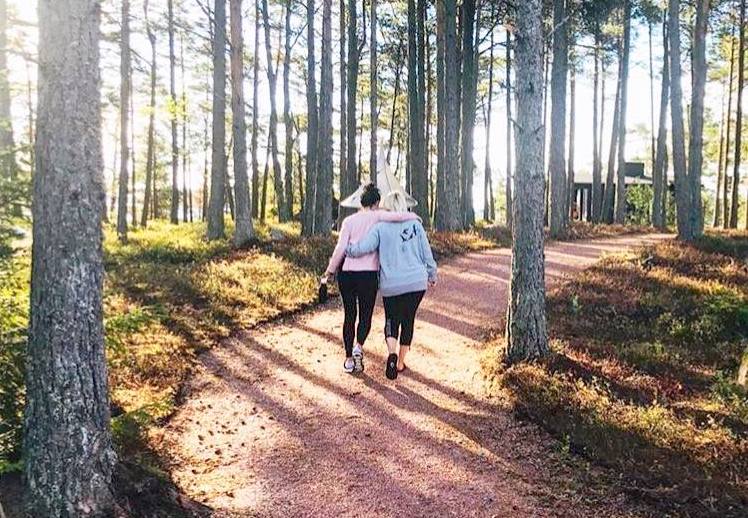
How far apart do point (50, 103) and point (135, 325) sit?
1.77m

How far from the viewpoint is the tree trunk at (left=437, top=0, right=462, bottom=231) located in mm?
18216

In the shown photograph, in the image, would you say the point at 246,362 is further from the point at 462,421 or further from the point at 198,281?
the point at 198,281

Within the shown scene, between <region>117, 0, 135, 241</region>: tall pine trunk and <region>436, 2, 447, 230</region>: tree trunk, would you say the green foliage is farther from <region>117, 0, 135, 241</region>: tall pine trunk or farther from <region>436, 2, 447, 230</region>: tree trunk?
<region>117, 0, 135, 241</region>: tall pine trunk

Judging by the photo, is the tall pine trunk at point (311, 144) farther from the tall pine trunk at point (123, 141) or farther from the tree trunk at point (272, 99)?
the tall pine trunk at point (123, 141)

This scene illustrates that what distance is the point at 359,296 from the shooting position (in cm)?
668

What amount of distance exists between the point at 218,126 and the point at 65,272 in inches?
591

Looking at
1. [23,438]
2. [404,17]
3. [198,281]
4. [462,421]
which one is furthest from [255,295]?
[404,17]

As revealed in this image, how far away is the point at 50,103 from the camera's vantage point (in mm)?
3299

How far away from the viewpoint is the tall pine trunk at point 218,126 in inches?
646

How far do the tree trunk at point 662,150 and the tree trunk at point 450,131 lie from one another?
11.9 meters

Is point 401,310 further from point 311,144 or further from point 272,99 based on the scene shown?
point 272,99

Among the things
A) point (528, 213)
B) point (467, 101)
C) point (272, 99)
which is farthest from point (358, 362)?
point (272, 99)

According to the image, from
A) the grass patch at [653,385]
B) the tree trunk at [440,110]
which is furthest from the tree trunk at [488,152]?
the grass patch at [653,385]

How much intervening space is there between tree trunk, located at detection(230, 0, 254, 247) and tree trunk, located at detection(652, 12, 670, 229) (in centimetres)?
1849
